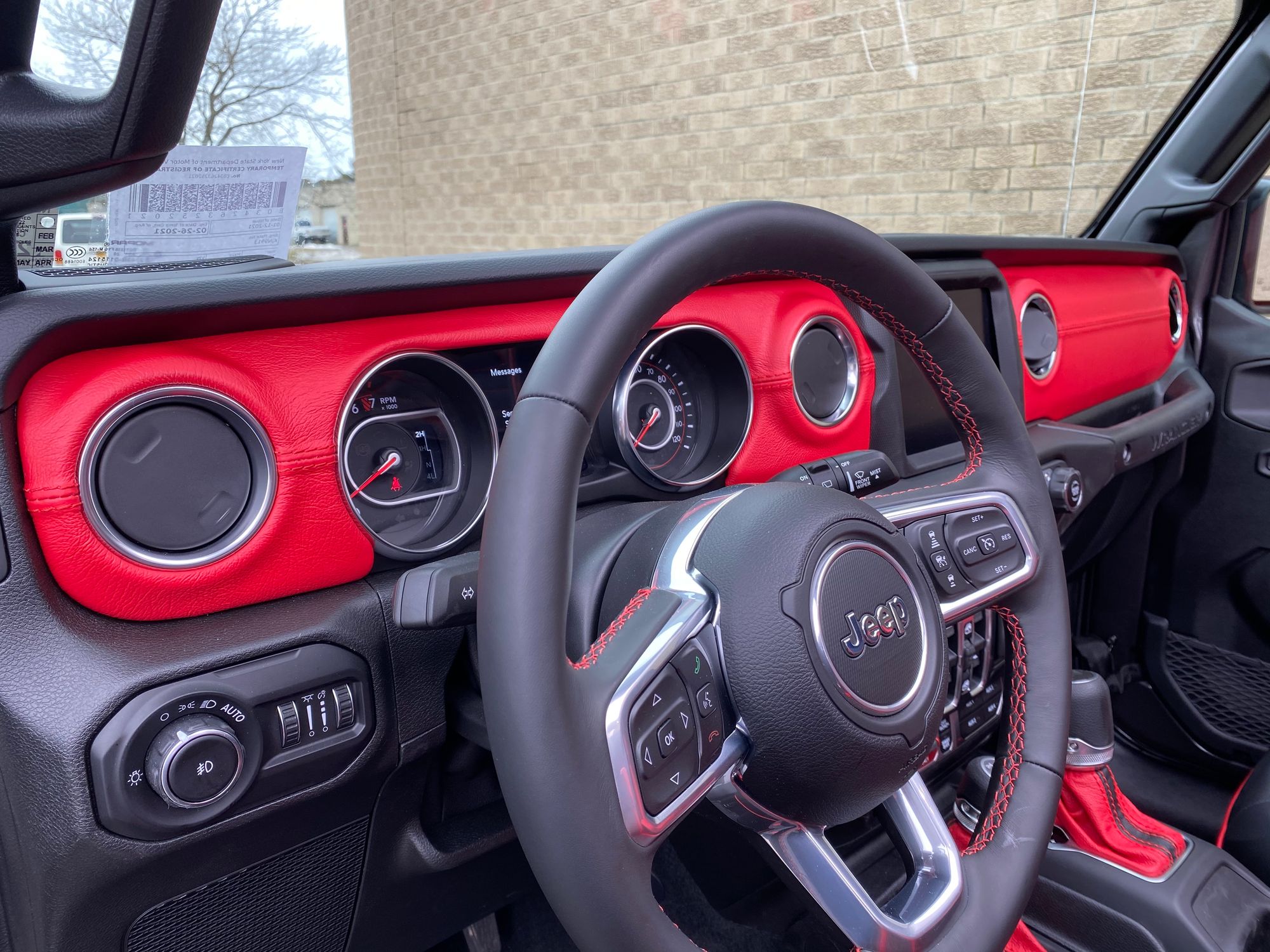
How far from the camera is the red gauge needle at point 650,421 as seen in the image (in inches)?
54.1

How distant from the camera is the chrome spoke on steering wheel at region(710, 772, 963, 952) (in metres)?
0.80

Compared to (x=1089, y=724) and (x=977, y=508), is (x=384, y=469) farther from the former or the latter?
(x=1089, y=724)

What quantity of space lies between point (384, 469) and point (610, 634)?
0.52m

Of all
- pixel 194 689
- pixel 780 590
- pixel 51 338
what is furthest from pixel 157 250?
pixel 780 590

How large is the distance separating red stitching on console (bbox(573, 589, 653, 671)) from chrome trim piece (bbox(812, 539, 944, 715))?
13 centimetres

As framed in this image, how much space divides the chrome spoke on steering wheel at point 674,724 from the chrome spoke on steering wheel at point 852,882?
50 millimetres

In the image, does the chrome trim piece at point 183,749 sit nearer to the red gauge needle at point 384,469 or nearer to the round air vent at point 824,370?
the red gauge needle at point 384,469

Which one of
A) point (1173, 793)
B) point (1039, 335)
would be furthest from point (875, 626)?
point (1173, 793)

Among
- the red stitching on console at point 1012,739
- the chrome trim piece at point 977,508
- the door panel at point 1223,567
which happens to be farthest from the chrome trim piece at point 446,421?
the door panel at point 1223,567

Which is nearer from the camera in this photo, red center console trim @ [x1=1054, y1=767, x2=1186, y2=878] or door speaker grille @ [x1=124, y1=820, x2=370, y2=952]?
door speaker grille @ [x1=124, y1=820, x2=370, y2=952]

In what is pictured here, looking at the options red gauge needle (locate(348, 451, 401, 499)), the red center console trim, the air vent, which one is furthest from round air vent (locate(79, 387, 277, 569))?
the air vent

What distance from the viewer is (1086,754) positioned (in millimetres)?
1435

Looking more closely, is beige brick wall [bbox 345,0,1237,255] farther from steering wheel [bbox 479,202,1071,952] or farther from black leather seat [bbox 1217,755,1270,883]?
black leather seat [bbox 1217,755,1270,883]

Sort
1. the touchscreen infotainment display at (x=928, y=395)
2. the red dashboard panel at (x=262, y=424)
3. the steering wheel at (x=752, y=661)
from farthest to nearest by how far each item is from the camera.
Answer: the touchscreen infotainment display at (x=928, y=395) < the red dashboard panel at (x=262, y=424) < the steering wheel at (x=752, y=661)
